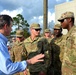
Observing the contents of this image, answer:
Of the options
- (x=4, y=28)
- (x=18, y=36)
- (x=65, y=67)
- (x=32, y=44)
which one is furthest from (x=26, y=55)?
(x=4, y=28)

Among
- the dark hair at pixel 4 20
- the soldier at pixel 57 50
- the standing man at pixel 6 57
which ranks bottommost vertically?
the soldier at pixel 57 50

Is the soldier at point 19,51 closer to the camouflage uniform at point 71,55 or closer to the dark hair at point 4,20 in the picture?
the camouflage uniform at point 71,55

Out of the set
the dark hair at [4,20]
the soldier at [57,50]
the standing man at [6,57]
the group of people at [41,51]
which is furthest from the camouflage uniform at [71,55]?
the soldier at [57,50]

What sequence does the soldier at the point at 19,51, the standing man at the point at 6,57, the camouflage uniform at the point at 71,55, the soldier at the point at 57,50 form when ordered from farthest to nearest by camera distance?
the soldier at the point at 57,50
the soldier at the point at 19,51
the camouflage uniform at the point at 71,55
the standing man at the point at 6,57

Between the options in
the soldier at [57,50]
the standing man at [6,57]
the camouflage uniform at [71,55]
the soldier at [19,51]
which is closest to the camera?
the standing man at [6,57]

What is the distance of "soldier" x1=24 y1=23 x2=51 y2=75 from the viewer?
582 centimetres

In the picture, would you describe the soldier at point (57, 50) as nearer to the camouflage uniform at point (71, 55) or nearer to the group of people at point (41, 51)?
the group of people at point (41, 51)

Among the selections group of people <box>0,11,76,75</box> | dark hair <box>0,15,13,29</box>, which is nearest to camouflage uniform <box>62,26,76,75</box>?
group of people <box>0,11,76,75</box>

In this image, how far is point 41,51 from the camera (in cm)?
→ 585

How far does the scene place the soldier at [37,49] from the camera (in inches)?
229

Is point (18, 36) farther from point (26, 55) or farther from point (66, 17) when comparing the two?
point (66, 17)

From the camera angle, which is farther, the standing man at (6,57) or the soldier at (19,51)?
the soldier at (19,51)

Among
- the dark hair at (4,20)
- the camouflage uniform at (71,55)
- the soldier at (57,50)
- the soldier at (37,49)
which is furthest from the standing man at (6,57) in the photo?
the soldier at (57,50)

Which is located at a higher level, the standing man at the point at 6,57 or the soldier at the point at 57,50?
the standing man at the point at 6,57
